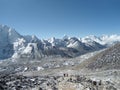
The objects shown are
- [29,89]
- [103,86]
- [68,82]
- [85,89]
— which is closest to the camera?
[85,89]

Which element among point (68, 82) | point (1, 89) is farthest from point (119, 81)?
point (1, 89)

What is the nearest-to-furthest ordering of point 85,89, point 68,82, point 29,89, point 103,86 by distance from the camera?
point 85,89 < point 103,86 < point 68,82 < point 29,89

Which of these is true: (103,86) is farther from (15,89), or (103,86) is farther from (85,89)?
(15,89)

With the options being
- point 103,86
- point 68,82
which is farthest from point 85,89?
point 68,82

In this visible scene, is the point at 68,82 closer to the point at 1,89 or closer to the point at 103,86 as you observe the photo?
the point at 103,86

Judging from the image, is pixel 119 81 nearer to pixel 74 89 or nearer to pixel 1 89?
pixel 74 89

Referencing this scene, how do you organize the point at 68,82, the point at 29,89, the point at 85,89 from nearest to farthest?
1. the point at 85,89
2. the point at 68,82
3. the point at 29,89

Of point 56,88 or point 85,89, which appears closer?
point 85,89

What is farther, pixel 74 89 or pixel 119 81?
pixel 119 81
